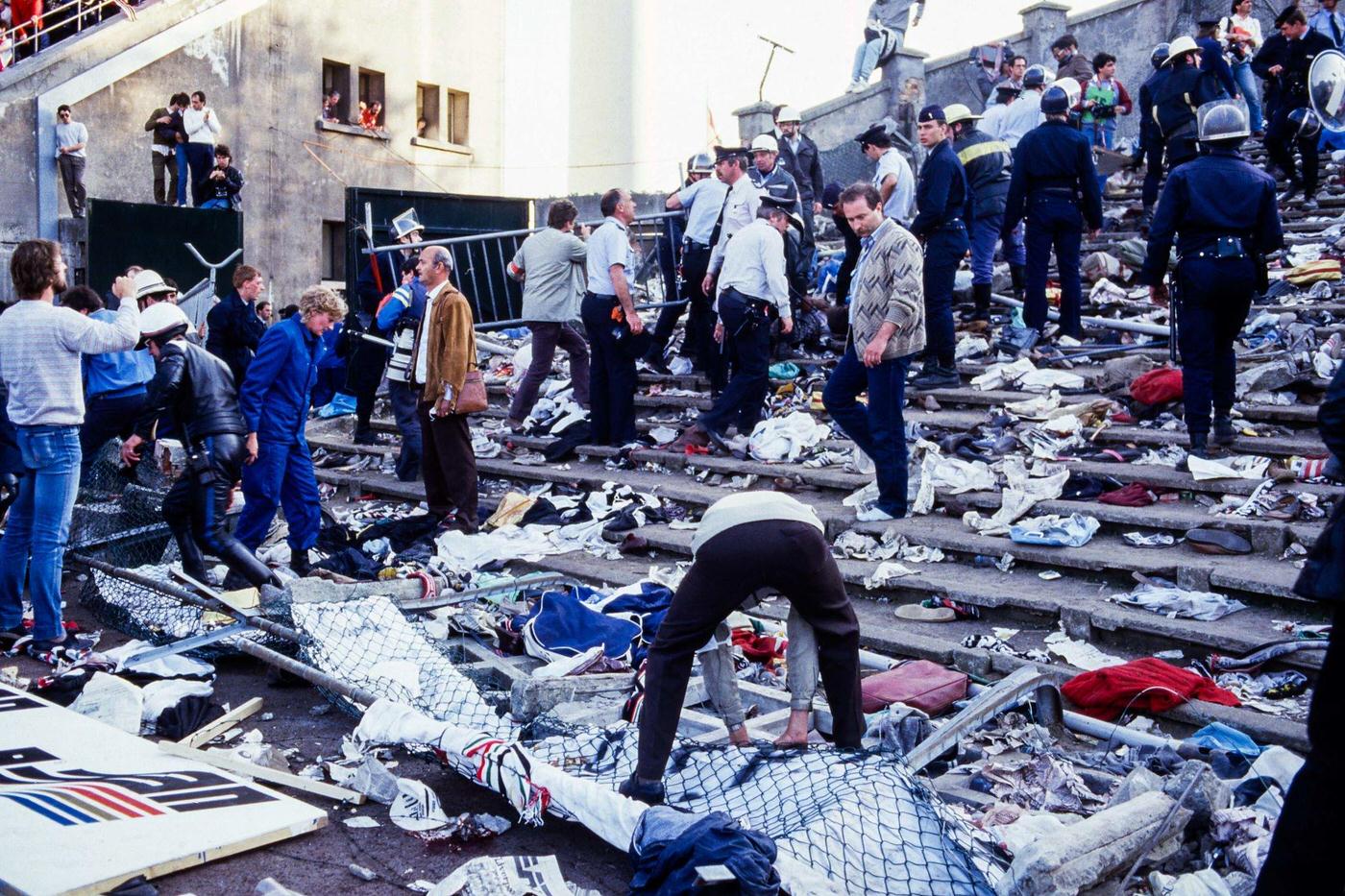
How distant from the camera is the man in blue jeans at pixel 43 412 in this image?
21.4 feet

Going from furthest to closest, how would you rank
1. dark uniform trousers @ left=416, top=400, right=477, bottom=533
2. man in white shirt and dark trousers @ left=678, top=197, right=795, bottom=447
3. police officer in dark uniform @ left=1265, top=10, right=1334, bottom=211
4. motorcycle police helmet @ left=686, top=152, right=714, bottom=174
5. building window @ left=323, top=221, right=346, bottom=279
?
building window @ left=323, top=221, right=346, bottom=279 → police officer in dark uniform @ left=1265, top=10, right=1334, bottom=211 → motorcycle police helmet @ left=686, top=152, right=714, bottom=174 → man in white shirt and dark trousers @ left=678, top=197, right=795, bottom=447 → dark uniform trousers @ left=416, top=400, right=477, bottom=533

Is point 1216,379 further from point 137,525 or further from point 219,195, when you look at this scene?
point 219,195

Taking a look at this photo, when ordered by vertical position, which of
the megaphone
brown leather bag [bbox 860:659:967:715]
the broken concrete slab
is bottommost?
brown leather bag [bbox 860:659:967:715]

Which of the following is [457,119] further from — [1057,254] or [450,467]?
[450,467]

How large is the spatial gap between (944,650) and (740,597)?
2122 millimetres

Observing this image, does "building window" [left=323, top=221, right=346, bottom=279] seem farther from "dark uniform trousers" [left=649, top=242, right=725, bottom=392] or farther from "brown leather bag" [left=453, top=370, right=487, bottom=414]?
"brown leather bag" [left=453, top=370, right=487, bottom=414]

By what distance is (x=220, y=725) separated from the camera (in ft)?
18.5

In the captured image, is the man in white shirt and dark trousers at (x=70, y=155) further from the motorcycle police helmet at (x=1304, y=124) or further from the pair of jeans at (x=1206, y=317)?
the pair of jeans at (x=1206, y=317)

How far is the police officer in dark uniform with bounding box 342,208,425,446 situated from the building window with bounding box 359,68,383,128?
9587mm

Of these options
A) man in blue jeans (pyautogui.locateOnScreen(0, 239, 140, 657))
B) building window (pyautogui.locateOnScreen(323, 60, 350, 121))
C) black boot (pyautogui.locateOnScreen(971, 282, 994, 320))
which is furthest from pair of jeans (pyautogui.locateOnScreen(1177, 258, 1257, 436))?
building window (pyautogui.locateOnScreen(323, 60, 350, 121))

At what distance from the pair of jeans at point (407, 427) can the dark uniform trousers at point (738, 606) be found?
578cm

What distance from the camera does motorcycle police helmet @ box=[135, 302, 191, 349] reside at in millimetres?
7332

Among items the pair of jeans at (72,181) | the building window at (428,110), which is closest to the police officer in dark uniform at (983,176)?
the pair of jeans at (72,181)

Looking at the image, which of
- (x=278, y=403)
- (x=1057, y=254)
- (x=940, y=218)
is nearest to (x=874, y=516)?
(x=940, y=218)
